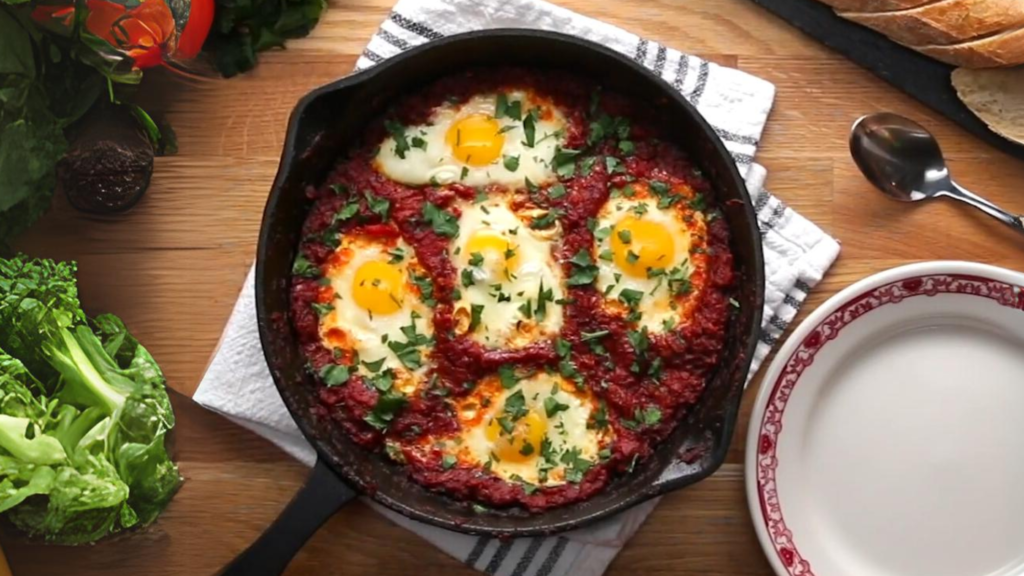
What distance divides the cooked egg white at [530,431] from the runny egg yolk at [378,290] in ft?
1.20

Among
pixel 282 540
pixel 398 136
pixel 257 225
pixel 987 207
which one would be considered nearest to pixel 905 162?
pixel 987 207

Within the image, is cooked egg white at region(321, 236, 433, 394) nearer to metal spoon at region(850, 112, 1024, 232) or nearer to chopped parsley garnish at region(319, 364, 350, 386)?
chopped parsley garnish at region(319, 364, 350, 386)

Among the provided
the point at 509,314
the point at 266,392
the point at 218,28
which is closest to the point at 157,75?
the point at 218,28

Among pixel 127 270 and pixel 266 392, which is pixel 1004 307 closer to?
pixel 266 392

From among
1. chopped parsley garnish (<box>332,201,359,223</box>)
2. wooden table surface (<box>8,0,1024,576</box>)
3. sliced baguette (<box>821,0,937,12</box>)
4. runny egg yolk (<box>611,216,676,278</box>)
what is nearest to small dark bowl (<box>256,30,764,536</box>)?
chopped parsley garnish (<box>332,201,359,223</box>)

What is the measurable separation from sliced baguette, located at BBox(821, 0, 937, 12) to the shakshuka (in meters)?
0.78

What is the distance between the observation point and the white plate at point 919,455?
3205 millimetres

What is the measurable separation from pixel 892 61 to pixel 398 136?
1631 mm

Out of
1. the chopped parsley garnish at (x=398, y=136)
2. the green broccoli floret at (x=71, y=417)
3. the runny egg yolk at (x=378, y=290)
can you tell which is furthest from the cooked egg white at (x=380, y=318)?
the green broccoli floret at (x=71, y=417)

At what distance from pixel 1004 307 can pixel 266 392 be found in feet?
7.80

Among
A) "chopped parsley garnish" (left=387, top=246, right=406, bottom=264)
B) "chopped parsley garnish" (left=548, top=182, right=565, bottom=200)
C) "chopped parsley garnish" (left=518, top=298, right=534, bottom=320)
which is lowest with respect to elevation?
"chopped parsley garnish" (left=518, top=298, right=534, bottom=320)

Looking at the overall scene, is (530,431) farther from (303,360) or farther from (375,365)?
(303,360)

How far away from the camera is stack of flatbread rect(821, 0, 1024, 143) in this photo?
305 cm

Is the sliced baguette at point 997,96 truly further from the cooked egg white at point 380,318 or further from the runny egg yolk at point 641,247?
the cooked egg white at point 380,318
